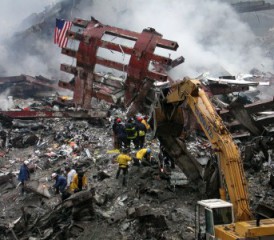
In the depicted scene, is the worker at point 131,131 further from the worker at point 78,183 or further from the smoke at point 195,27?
the smoke at point 195,27

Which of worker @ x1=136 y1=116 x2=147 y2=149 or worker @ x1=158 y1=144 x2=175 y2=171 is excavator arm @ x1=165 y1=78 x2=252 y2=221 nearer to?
worker @ x1=158 y1=144 x2=175 y2=171

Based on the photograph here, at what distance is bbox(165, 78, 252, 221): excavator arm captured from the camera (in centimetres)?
592

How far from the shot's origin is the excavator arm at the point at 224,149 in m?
5.92

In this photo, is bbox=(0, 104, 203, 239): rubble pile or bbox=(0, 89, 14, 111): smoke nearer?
bbox=(0, 104, 203, 239): rubble pile

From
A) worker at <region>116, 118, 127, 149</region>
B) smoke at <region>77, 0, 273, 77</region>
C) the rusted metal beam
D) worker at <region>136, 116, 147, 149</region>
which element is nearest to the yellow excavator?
worker at <region>136, 116, 147, 149</region>

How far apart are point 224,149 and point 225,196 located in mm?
772

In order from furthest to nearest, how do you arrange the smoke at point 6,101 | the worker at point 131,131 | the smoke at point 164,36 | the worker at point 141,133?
the smoke at point 164,36 → the smoke at point 6,101 → the worker at point 141,133 → the worker at point 131,131

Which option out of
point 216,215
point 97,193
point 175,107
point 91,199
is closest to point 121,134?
point 97,193

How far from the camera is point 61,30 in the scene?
1517 cm

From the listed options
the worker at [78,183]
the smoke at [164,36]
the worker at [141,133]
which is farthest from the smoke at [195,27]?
the worker at [78,183]

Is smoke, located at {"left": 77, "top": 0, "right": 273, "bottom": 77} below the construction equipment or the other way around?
the other way around

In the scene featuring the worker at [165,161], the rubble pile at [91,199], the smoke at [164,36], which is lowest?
the rubble pile at [91,199]

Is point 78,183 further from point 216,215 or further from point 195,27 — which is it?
point 195,27

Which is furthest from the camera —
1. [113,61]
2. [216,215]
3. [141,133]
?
[113,61]
